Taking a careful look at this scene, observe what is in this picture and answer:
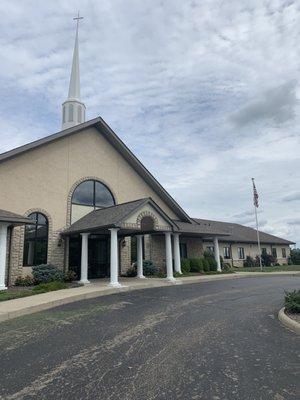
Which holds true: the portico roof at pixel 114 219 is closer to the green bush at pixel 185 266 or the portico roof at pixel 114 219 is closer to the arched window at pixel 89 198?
the arched window at pixel 89 198

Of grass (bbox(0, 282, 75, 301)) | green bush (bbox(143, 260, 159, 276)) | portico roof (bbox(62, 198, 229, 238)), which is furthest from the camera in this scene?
green bush (bbox(143, 260, 159, 276))

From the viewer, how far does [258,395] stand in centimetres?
431

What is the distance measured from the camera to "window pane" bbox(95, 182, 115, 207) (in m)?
22.5

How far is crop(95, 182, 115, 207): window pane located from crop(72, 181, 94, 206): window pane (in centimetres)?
39

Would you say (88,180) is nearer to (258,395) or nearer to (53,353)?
(53,353)

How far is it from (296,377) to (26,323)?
6780 millimetres

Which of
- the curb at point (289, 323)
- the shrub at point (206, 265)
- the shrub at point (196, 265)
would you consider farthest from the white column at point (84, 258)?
the curb at point (289, 323)

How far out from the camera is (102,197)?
2280 centimetres

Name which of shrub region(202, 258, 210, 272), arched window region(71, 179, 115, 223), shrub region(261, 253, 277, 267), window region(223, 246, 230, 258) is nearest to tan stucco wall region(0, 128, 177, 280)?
arched window region(71, 179, 115, 223)

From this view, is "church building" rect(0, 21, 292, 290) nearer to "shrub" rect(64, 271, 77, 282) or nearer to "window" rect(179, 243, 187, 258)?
"shrub" rect(64, 271, 77, 282)

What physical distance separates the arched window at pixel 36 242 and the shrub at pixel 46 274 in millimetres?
666

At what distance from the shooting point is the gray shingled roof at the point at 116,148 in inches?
731

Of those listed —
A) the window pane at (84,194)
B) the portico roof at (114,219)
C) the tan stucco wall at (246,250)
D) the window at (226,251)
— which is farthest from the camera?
the window at (226,251)

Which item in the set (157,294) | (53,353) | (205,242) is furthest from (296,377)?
(205,242)
